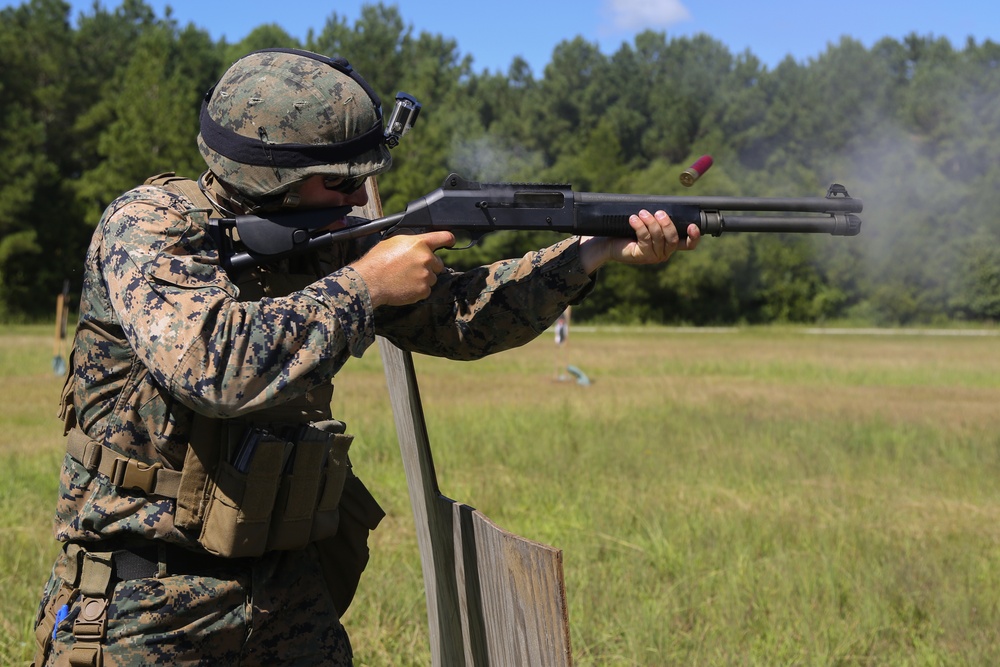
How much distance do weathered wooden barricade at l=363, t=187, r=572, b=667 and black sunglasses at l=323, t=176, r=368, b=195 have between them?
17 cm

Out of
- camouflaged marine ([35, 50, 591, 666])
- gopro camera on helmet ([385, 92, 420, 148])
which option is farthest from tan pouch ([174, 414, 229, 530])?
gopro camera on helmet ([385, 92, 420, 148])

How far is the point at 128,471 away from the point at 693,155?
151 feet

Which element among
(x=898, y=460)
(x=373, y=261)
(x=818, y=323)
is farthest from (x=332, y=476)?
(x=818, y=323)

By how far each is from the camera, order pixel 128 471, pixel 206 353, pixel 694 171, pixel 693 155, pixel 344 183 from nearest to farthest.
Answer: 1. pixel 206 353
2. pixel 128 471
3. pixel 344 183
4. pixel 694 171
5. pixel 693 155

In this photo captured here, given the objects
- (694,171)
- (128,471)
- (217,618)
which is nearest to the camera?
(128,471)

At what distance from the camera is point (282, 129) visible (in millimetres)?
2441

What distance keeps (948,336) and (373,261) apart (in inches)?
1438

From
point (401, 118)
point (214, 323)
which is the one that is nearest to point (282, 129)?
point (401, 118)

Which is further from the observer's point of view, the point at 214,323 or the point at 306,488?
the point at 306,488

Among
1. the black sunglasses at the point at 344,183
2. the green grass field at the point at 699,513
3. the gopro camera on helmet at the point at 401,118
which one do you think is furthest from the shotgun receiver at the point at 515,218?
the green grass field at the point at 699,513

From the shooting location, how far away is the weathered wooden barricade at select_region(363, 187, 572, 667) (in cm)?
191

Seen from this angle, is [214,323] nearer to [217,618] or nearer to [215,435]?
[215,435]

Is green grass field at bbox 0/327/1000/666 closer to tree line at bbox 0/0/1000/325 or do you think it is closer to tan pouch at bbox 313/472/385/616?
tan pouch at bbox 313/472/385/616

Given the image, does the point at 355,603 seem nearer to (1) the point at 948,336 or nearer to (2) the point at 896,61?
(1) the point at 948,336
